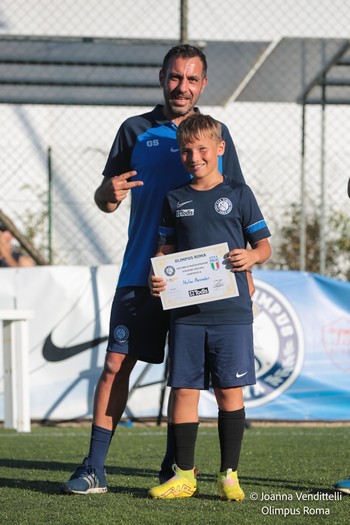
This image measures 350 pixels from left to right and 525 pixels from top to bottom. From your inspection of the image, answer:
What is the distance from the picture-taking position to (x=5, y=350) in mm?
7059

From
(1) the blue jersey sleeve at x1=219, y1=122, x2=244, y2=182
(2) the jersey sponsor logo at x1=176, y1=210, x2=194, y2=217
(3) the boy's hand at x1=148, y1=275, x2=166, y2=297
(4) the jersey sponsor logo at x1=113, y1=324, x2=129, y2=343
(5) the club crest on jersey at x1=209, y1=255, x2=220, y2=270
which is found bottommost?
(4) the jersey sponsor logo at x1=113, y1=324, x2=129, y2=343

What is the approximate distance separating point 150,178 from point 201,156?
0.38 metres

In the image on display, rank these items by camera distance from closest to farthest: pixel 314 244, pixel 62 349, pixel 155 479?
pixel 155 479 → pixel 62 349 → pixel 314 244

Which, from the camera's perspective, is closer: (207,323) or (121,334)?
(207,323)

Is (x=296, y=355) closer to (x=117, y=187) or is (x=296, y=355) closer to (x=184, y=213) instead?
(x=117, y=187)

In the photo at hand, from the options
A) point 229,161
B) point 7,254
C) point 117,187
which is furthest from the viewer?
point 7,254

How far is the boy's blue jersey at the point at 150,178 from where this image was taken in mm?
3963

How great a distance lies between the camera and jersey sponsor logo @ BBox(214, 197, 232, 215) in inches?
144

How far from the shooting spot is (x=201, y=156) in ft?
12.0

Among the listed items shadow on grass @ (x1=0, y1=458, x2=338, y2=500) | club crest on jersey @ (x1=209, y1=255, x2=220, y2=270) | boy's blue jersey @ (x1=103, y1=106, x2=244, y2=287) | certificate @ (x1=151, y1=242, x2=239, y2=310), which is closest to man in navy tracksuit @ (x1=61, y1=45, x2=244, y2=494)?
boy's blue jersey @ (x1=103, y1=106, x2=244, y2=287)

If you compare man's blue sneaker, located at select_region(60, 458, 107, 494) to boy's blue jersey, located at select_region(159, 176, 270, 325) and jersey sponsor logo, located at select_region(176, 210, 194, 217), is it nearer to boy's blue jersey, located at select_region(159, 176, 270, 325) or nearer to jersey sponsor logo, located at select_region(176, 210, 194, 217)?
boy's blue jersey, located at select_region(159, 176, 270, 325)

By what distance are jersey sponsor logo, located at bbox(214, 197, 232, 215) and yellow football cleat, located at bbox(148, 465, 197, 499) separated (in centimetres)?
98

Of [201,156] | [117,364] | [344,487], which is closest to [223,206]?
[201,156]

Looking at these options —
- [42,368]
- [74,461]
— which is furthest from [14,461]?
[42,368]
